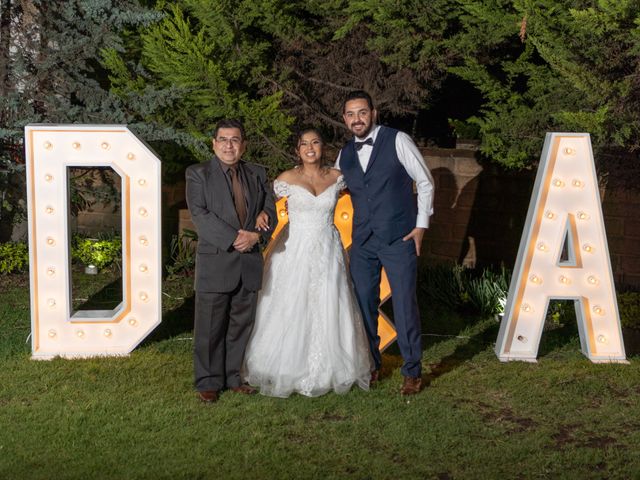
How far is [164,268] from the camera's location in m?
10.9

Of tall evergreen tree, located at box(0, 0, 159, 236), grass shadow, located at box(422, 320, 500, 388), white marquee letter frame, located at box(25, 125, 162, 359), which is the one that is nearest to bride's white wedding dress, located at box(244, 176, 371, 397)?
grass shadow, located at box(422, 320, 500, 388)

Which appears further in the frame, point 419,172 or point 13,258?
point 13,258

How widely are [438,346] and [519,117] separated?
2388mm

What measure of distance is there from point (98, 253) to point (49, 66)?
7.10 ft

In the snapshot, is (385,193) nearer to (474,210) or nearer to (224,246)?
(224,246)

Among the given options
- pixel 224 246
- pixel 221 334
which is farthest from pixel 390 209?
pixel 221 334

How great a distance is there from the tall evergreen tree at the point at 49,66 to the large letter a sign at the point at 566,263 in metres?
4.40

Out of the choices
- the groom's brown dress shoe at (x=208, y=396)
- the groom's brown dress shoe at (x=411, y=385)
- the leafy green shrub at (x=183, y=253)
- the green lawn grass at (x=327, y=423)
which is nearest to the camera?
the green lawn grass at (x=327, y=423)

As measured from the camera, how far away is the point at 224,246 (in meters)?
6.46

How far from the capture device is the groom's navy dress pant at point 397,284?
6.68 m

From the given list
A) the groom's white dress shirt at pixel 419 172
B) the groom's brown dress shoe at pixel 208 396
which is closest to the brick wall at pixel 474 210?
the groom's white dress shirt at pixel 419 172

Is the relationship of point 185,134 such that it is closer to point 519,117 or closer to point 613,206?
point 519,117

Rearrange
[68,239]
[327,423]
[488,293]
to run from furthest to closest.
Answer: [488,293]
[68,239]
[327,423]

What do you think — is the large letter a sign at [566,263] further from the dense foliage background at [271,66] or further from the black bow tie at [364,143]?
the black bow tie at [364,143]
